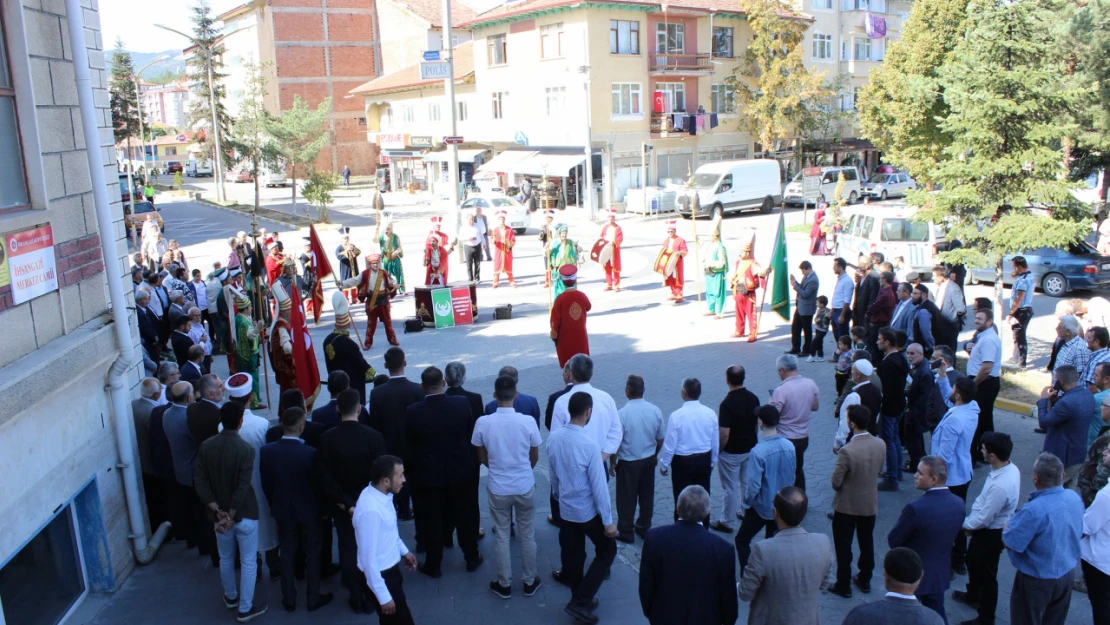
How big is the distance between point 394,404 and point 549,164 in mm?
31722

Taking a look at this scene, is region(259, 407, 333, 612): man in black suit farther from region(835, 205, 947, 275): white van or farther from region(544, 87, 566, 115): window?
region(544, 87, 566, 115): window

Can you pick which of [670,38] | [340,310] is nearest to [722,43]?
[670,38]

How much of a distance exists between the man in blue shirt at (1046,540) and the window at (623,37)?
33.8 m

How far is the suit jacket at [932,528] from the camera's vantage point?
5.32 m

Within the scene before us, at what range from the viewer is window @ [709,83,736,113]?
41344mm

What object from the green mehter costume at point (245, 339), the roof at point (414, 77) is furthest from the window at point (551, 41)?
the green mehter costume at point (245, 339)

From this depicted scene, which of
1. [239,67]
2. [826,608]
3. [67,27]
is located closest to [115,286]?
[67,27]

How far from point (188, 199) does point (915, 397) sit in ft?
171

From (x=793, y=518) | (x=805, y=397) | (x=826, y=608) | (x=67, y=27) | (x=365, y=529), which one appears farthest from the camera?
(x=805, y=397)

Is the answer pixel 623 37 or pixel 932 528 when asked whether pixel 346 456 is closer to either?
pixel 932 528

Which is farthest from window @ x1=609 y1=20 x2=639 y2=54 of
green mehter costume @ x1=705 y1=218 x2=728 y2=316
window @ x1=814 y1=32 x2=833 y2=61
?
green mehter costume @ x1=705 y1=218 x2=728 y2=316

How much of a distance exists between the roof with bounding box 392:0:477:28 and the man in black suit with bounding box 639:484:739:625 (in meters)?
55.0

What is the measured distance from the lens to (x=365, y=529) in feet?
16.8

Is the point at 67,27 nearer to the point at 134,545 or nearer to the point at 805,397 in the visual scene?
the point at 134,545
